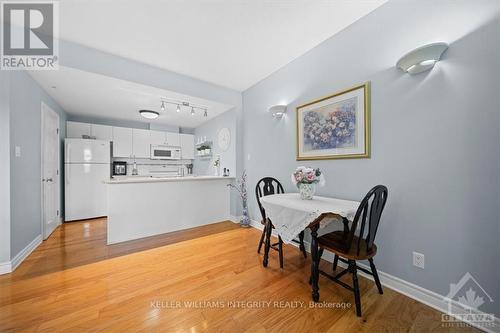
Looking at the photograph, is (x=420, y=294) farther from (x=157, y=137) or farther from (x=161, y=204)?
(x=157, y=137)

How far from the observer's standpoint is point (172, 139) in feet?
16.8

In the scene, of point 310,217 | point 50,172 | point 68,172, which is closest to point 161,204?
point 50,172

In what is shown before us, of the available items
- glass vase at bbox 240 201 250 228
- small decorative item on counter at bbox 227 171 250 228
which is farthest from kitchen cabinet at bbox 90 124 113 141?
glass vase at bbox 240 201 250 228

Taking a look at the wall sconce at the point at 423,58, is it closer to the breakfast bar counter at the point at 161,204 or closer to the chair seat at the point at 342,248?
the chair seat at the point at 342,248

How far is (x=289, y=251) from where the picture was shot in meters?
2.36

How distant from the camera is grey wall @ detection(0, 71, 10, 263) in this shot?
1.84m

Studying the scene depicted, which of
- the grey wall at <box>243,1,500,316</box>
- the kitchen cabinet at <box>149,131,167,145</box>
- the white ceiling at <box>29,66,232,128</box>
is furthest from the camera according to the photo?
the kitchen cabinet at <box>149,131,167,145</box>

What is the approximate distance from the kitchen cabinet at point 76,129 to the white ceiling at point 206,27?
8.47 feet

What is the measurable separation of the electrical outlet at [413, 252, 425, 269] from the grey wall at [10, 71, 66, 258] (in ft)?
12.9

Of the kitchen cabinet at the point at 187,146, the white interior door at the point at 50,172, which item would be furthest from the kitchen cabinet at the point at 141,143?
the white interior door at the point at 50,172

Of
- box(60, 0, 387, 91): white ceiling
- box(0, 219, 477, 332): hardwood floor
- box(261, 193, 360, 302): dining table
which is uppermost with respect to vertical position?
box(60, 0, 387, 91): white ceiling

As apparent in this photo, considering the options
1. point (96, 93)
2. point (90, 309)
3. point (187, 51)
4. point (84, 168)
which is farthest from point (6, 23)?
point (90, 309)

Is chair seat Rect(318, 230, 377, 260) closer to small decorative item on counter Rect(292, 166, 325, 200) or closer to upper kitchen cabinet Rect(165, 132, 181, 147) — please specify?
small decorative item on counter Rect(292, 166, 325, 200)

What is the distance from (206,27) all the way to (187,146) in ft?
12.6
